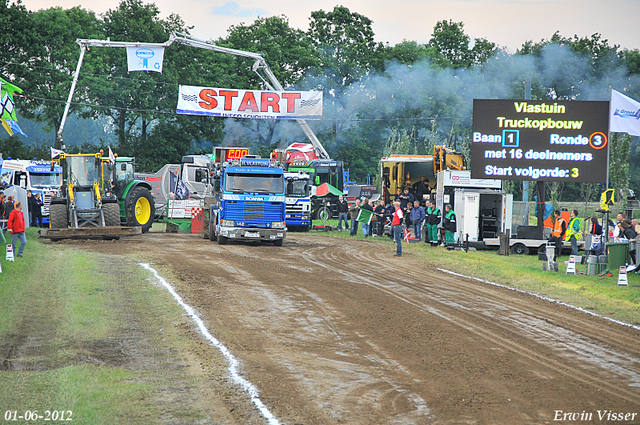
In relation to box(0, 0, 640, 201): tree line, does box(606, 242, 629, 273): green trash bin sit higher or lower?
lower

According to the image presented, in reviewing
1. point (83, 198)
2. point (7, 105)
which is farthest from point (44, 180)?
point (7, 105)

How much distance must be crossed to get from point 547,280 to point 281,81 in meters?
Result: 49.5

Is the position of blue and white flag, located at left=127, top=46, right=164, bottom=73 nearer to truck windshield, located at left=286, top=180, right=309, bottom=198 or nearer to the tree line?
truck windshield, located at left=286, top=180, right=309, bottom=198

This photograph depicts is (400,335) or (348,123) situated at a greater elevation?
(348,123)

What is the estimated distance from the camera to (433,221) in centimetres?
2652

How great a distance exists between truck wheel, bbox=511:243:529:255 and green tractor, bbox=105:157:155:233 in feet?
48.3

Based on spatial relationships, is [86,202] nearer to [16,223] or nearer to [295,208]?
[16,223]

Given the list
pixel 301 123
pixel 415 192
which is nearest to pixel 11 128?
pixel 415 192

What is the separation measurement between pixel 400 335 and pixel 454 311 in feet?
8.05

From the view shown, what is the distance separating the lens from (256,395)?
7.41m

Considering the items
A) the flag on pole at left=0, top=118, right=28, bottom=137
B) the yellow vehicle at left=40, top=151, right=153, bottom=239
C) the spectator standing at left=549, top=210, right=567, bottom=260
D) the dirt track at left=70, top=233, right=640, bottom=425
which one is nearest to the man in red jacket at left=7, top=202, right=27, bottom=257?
the flag on pole at left=0, top=118, right=28, bottom=137

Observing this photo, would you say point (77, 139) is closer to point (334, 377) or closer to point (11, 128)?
point (11, 128)

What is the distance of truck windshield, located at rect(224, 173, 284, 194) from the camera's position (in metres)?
24.1

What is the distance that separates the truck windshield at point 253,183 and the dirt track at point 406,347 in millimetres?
6529
